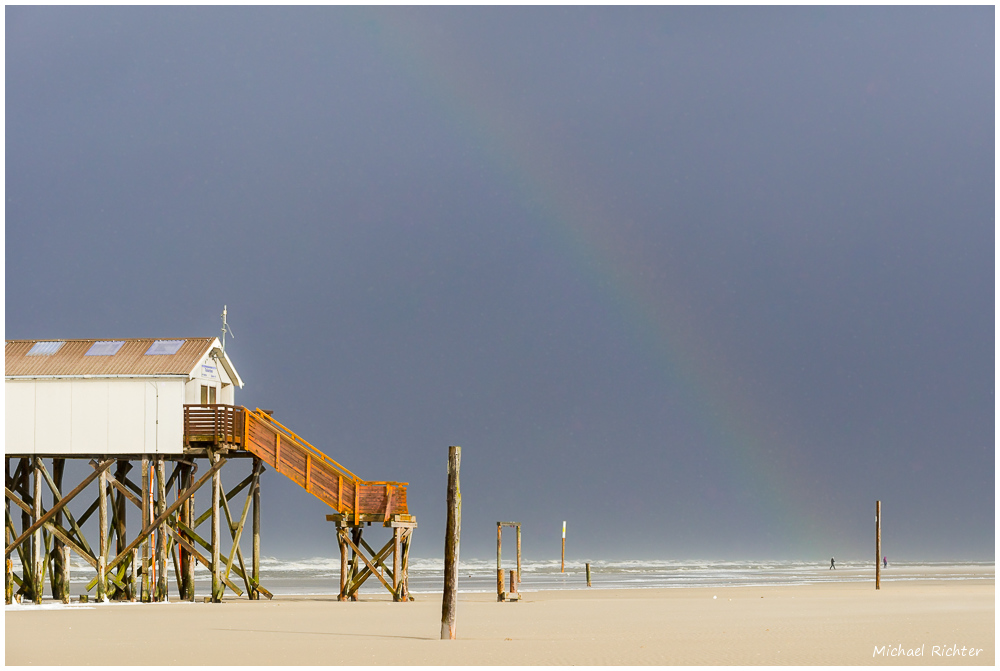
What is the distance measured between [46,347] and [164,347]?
3.46 m

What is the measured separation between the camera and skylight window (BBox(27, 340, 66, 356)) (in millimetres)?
37531

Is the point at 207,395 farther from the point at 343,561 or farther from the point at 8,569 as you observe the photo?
the point at 8,569

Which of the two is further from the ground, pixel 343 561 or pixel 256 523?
pixel 256 523

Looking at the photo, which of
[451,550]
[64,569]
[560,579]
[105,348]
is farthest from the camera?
[560,579]

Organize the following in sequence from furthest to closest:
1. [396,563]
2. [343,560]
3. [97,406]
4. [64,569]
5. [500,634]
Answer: [396,563], [343,560], [64,569], [97,406], [500,634]

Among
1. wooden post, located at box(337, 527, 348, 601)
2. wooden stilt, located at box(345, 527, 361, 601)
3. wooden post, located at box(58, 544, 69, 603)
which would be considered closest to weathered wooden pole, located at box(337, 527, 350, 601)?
wooden post, located at box(337, 527, 348, 601)

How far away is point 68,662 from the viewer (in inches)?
769

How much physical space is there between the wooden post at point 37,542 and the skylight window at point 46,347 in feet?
9.76

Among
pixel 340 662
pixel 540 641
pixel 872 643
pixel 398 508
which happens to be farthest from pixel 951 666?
pixel 398 508

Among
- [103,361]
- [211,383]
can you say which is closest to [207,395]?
[211,383]

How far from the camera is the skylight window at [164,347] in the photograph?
37344 mm

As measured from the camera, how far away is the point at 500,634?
25.3m

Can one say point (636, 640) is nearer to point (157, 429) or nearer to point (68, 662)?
point (68, 662)

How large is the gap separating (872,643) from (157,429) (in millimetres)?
20982
